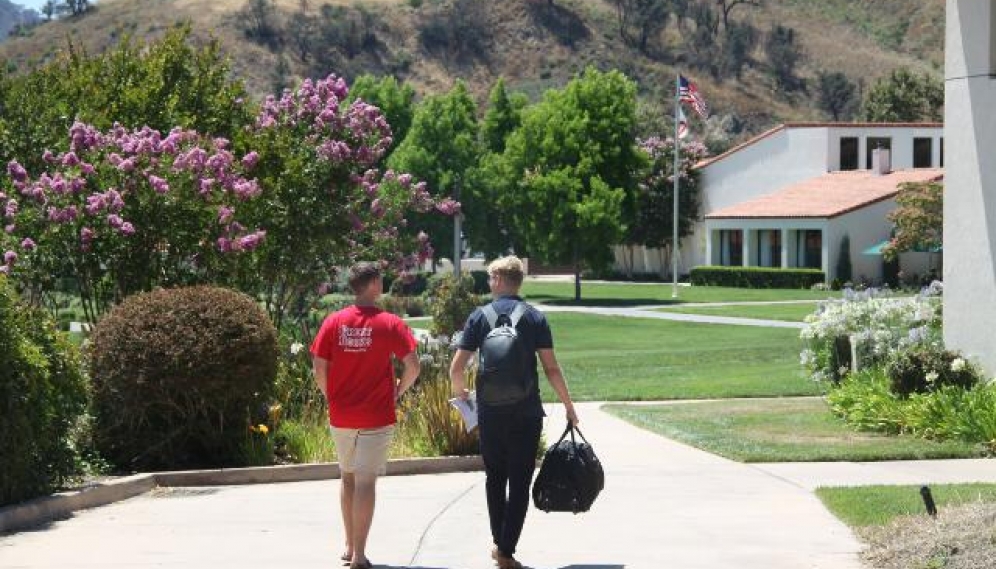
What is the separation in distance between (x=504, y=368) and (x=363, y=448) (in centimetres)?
98

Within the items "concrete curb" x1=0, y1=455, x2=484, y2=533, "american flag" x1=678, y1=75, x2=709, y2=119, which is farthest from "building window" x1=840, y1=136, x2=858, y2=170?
"concrete curb" x1=0, y1=455, x2=484, y2=533

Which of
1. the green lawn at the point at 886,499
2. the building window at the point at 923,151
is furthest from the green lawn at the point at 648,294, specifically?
the green lawn at the point at 886,499

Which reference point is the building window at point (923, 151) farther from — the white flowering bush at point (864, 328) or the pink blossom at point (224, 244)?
the pink blossom at point (224, 244)

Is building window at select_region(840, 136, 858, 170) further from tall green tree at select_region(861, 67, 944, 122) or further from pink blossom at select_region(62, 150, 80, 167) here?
pink blossom at select_region(62, 150, 80, 167)

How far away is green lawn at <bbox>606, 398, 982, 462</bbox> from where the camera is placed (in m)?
14.8

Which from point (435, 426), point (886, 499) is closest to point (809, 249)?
point (435, 426)

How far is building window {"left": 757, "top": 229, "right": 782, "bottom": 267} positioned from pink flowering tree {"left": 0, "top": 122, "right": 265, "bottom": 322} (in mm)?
56882

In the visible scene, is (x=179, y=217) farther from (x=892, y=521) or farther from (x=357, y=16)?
(x=357, y=16)

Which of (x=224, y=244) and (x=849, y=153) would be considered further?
(x=849, y=153)

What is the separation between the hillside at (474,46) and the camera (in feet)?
388

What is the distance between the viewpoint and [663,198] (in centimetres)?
7962

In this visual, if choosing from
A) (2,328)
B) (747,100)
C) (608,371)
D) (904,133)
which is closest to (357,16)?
(747,100)

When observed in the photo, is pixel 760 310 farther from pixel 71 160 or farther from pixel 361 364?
pixel 361 364

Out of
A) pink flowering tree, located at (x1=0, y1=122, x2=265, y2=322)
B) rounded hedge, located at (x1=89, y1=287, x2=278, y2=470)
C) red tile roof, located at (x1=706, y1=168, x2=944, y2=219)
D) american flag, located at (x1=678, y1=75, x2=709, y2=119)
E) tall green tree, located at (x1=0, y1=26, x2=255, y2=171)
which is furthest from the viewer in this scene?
red tile roof, located at (x1=706, y1=168, x2=944, y2=219)
